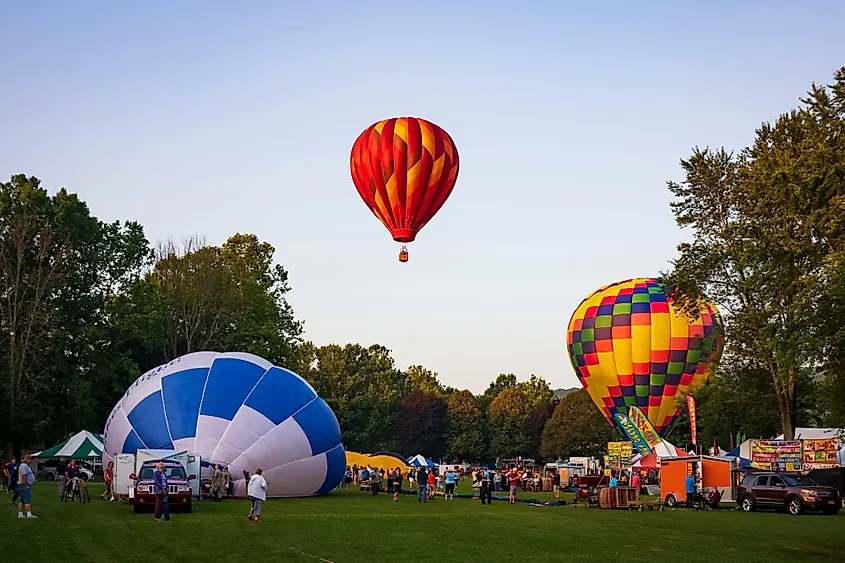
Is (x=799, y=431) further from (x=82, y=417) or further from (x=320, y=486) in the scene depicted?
(x=82, y=417)

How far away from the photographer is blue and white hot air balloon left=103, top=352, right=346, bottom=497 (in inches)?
1176

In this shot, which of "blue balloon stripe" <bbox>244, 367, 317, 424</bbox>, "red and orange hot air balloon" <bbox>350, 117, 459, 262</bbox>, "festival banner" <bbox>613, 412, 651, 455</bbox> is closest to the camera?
"blue balloon stripe" <bbox>244, 367, 317, 424</bbox>

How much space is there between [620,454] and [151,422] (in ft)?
92.3

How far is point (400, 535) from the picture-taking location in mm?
19891

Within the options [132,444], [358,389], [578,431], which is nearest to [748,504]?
[132,444]

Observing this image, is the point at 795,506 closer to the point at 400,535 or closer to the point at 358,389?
the point at 400,535

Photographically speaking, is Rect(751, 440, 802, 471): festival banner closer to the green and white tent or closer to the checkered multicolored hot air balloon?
the checkered multicolored hot air balloon

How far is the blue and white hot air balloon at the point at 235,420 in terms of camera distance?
29.9m

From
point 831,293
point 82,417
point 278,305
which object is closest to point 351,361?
point 278,305

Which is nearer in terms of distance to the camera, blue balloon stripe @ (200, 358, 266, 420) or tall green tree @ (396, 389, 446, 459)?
blue balloon stripe @ (200, 358, 266, 420)

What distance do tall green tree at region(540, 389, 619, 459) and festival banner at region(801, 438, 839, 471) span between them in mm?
52630

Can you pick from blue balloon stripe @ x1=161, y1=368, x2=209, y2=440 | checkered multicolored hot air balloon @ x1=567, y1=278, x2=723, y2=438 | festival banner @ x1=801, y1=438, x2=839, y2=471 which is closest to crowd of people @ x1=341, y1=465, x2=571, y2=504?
checkered multicolored hot air balloon @ x1=567, y1=278, x2=723, y2=438

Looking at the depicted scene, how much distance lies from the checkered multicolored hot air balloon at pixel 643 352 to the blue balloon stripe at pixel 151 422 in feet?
88.0

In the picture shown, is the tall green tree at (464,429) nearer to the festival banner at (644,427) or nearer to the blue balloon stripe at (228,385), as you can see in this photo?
the festival banner at (644,427)
